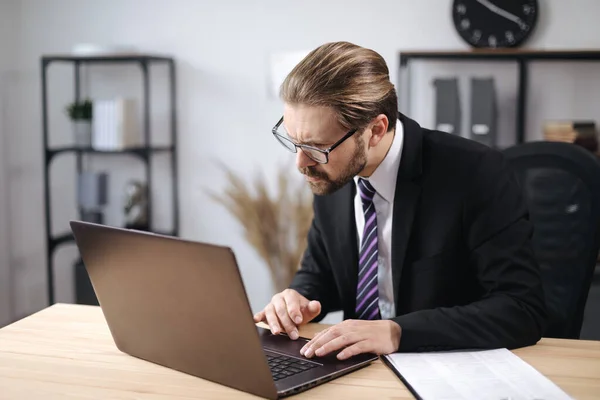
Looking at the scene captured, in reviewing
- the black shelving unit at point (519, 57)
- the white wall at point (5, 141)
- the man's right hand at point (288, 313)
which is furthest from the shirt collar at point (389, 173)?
the white wall at point (5, 141)

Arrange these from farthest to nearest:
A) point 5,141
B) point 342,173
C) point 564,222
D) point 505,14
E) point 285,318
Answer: point 5,141, point 505,14, point 564,222, point 342,173, point 285,318

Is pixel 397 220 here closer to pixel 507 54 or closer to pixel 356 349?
pixel 356 349

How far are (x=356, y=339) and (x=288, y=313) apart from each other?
238 mm

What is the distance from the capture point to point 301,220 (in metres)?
3.90

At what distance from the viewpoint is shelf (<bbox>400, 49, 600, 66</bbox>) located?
3473 mm

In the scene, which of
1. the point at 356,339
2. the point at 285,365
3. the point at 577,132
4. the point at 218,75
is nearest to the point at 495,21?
the point at 577,132

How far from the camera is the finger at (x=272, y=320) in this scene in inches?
63.2

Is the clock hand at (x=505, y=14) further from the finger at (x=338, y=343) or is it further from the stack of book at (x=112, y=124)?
the finger at (x=338, y=343)

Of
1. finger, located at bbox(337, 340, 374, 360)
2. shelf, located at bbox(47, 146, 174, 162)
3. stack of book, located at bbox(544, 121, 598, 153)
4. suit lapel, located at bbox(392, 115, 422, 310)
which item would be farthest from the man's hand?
shelf, located at bbox(47, 146, 174, 162)

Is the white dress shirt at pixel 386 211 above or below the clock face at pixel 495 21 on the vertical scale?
below

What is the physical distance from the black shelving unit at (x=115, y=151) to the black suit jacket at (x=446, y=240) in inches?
82.9

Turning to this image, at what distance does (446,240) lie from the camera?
5.97ft

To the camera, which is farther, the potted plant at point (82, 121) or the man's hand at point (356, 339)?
the potted plant at point (82, 121)

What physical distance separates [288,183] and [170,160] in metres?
0.64
